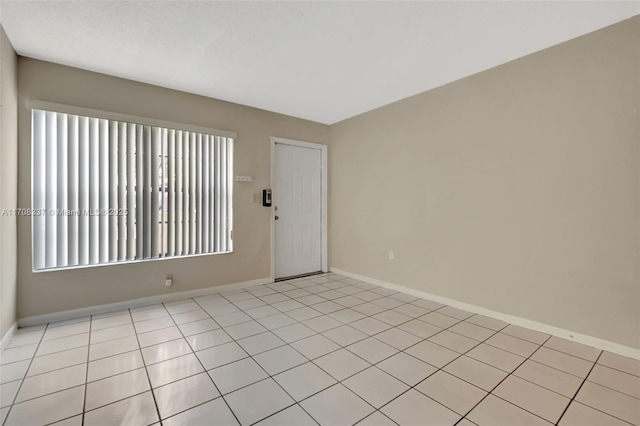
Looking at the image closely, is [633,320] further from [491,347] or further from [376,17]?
[376,17]

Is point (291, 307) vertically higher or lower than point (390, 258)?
lower

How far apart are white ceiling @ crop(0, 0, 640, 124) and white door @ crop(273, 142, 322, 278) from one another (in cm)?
145

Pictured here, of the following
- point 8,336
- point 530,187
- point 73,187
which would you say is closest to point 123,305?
point 8,336

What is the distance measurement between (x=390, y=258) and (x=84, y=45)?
4100 mm

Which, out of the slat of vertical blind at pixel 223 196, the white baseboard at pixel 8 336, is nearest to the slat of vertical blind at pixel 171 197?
the slat of vertical blind at pixel 223 196

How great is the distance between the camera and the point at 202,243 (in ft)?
12.5

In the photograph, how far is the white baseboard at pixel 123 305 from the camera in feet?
→ 9.30

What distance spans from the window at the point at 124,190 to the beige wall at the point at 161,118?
0.11 meters

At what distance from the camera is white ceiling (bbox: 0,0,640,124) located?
2102 mm

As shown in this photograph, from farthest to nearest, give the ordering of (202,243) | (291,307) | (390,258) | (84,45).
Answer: (390,258), (202,243), (291,307), (84,45)

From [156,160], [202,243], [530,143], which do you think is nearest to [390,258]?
[530,143]

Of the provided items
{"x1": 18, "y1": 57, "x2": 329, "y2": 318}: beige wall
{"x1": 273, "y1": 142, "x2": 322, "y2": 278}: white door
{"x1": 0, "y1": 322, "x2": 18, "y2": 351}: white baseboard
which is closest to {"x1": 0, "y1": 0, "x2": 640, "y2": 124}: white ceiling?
{"x1": 18, "y1": 57, "x2": 329, "y2": 318}: beige wall

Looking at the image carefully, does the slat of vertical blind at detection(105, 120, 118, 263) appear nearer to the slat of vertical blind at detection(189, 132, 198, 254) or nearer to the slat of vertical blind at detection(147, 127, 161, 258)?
the slat of vertical blind at detection(147, 127, 161, 258)

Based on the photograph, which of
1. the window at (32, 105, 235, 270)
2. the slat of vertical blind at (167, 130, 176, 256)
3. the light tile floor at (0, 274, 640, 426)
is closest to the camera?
the light tile floor at (0, 274, 640, 426)
